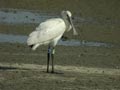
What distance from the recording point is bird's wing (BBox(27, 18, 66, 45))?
15.1 metres

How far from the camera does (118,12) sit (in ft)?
121

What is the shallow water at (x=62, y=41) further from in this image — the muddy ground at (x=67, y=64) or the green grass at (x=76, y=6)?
the green grass at (x=76, y=6)

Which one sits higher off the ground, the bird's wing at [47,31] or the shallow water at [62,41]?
the bird's wing at [47,31]

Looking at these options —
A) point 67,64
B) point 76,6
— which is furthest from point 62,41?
point 76,6

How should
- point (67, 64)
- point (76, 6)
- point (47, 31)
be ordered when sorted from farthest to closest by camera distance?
point (76, 6), point (67, 64), point (47, 31)

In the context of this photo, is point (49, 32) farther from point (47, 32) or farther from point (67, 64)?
point (67, 64)

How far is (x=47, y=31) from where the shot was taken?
603 inches

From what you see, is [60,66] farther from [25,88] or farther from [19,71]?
[25,88]

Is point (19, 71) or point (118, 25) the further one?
point (118, 25)

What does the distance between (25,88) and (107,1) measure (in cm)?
3047

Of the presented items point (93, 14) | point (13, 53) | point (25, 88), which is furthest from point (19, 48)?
point (93, 14)

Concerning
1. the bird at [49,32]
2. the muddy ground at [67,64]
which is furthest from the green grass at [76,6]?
the bird at [49,32]

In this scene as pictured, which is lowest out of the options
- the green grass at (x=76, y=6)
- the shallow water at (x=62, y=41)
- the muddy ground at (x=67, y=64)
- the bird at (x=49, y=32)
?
the muddy ground at (x=67, y=64)

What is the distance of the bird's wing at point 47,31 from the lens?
1508cm
